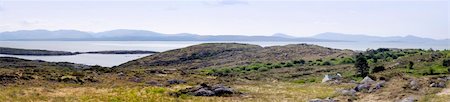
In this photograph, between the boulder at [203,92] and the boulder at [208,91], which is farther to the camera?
the boulder at [208,91]

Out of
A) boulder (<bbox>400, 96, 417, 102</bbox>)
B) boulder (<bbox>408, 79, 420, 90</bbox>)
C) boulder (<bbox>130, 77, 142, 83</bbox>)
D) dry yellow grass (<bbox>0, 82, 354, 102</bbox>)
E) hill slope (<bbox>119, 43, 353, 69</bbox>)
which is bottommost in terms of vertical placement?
hill slope (<bbox>119, 43, 353, 69</bbox>)

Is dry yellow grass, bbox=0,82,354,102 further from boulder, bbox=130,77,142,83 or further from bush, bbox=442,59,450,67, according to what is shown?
bush, bbox=442,59,450,67

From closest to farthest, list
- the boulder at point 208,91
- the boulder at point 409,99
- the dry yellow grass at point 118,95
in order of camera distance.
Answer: the boulder at point 409,99, the dry yellow grass at point 118,95, the boulder at point 208,91

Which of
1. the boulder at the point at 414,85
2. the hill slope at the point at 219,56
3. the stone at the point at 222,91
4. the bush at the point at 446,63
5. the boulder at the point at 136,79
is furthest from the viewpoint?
the hill slope at the point at 219,56

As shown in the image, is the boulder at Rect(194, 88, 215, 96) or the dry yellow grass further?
the boulder at Rect(194, 88, 215, 96)

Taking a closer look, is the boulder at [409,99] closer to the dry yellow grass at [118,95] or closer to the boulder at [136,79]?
the dry yellow grass at [118,95]

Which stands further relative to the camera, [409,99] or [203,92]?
[203,92]

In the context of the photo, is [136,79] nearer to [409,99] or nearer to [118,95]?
[118,95]

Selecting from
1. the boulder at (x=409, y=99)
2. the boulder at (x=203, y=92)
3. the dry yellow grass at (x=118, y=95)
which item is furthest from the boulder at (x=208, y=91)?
the boulder at (x=409, y=99)

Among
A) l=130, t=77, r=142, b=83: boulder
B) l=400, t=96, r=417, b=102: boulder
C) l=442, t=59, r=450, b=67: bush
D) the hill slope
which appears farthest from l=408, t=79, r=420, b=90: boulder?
the hill slope

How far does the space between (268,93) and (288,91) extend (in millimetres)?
2743

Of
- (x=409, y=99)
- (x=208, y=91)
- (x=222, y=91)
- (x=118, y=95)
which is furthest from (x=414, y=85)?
(x=118, y=95)

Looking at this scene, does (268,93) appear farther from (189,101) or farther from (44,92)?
(44,92)

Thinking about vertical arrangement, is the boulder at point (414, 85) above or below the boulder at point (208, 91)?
above
